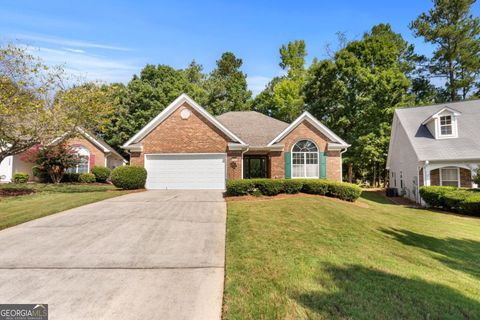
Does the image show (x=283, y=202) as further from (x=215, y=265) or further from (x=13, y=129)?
(x=13, y=129)

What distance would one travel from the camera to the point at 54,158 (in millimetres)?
19500

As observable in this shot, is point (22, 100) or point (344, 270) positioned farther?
point (22, 100)

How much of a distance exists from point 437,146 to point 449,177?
6.88ft

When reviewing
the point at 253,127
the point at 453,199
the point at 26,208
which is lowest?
the point at 453,199

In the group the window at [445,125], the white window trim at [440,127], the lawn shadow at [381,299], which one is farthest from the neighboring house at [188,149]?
the lawn shadow at [381,299]

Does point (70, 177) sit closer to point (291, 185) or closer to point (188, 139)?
point (188, 139)

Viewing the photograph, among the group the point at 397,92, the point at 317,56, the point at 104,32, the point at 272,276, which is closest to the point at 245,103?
the point at 317,56

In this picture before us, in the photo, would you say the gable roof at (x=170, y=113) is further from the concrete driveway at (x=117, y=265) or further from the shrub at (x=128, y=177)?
the concrete driveway at (x=117, y=265)

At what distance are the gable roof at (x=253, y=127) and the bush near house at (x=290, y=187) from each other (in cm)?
532

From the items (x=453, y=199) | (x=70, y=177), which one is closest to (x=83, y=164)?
(x=70, y=177)

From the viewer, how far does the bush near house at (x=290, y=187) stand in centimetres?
1260

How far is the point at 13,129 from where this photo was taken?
1320 centimetres

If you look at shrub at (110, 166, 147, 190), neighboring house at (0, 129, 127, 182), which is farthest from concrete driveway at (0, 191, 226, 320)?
neighboring house at (0, 129, 127, 182)

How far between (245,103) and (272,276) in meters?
32.8
